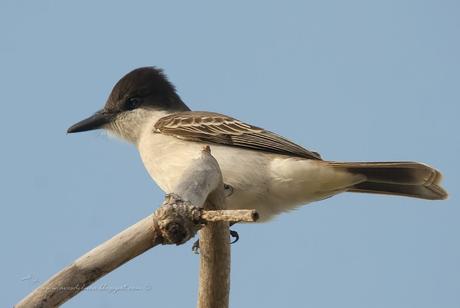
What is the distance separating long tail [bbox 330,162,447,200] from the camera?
6824 millimetres

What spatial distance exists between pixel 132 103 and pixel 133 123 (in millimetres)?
369

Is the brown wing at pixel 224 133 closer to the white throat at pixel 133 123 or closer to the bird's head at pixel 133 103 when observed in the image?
the white throat at pixel 133 123

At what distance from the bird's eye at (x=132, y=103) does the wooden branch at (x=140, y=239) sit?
4.62 meters

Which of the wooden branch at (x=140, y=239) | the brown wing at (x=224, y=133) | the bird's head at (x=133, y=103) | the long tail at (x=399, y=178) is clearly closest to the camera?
the wooden branch at (x=140, y=239)

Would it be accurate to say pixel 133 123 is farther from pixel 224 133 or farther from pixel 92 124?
pixel 224 133

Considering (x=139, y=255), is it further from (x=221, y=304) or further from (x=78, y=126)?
(x=78, y=126)

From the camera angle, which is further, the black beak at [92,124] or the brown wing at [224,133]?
the black beak at [92,124]

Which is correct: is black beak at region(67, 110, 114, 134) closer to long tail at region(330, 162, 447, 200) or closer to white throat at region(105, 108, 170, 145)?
white throat at region(105, 108, 170, 145)

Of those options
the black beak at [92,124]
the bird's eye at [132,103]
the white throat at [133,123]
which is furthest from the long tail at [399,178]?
the black beak at [92,124]

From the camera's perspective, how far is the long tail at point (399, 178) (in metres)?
6.82

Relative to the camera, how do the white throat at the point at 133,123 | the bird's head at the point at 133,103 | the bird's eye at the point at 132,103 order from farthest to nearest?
the bird's eye at the point at 132,103
the bird's head at the point at 133,103
the white throat at the point at 133,123

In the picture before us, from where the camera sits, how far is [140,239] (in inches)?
143

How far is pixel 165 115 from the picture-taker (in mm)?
8547

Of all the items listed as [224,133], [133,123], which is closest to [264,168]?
[224,133]
